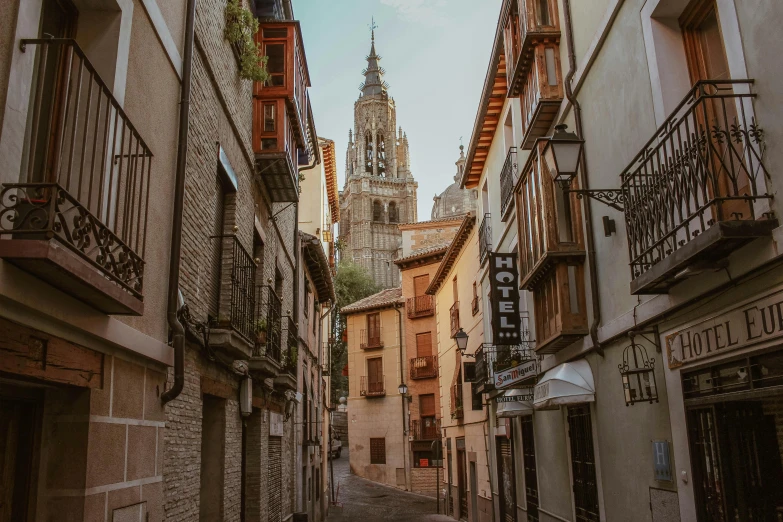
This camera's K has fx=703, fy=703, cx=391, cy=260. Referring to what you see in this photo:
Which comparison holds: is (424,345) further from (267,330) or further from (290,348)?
(267,330)

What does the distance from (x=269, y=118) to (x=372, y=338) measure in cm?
2946

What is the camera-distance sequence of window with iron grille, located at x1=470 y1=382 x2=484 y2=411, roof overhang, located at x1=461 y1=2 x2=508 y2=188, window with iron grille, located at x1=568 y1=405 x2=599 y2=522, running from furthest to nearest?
window with iron grille, located at x1=470 y1=382 x2=484 y2=411
roof overhang, located at x1=461 y1=2 x2=508 y2=188
window with iron grille, located at x1=568 y1=405 x2=599 y2=522

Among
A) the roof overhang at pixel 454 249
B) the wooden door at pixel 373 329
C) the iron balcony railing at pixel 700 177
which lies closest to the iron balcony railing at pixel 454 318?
the roof overhang at pixel 454 249

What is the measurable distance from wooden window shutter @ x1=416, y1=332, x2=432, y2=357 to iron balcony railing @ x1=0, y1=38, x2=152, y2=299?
31.7 m

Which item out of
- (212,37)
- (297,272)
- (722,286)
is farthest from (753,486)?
(297,272)

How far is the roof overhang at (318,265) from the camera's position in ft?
63.1

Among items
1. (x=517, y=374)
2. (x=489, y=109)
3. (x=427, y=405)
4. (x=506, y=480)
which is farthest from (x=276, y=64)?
(x=427, y=405)

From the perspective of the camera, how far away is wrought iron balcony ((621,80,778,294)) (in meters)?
4.71

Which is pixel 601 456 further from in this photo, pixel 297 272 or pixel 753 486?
pixel 297 272

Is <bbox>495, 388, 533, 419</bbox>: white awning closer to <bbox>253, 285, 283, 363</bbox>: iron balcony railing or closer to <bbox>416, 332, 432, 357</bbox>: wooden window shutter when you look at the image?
<bbox>253, 285, 283, 363</bbox>: iron balcony railing

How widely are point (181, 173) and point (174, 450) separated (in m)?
2.69

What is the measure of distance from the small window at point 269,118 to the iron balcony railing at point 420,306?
82.3 ft

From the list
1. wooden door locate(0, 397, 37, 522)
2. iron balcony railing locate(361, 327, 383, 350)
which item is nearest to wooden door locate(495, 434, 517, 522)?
wooden door locate(0, 397, 37, 522)

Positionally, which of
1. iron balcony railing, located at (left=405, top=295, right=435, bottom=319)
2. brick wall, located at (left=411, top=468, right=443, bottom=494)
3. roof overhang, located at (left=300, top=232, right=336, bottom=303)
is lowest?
brick wall, located at (left=411, top=468, right=443, bottom=494)
